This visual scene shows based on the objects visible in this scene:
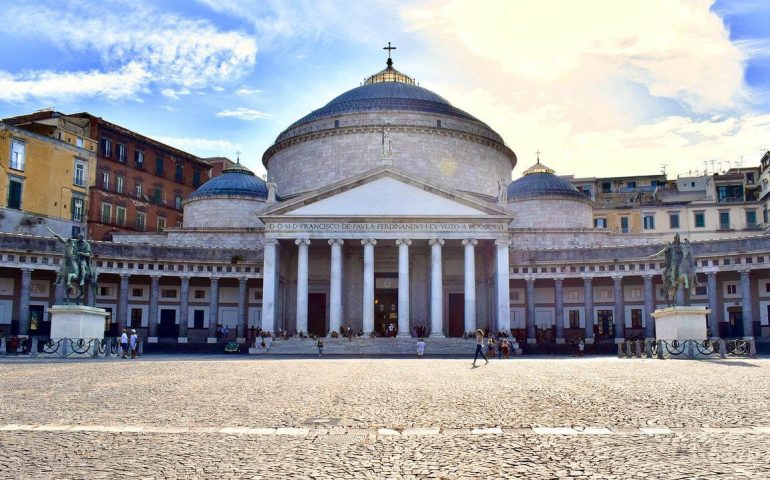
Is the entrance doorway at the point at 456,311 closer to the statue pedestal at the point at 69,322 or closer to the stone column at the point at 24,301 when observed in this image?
the stone column at the point at 24,301

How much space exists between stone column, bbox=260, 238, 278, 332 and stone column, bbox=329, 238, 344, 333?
12.8 ft

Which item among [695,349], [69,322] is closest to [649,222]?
[695,349]

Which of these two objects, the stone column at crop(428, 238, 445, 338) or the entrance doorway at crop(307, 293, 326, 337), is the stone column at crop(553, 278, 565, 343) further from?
the entrance doorway at crop(307, 293, 326, 337)

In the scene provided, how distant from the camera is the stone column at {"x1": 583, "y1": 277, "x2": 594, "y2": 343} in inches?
2251

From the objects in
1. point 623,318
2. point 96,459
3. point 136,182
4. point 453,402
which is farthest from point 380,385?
point 136,182

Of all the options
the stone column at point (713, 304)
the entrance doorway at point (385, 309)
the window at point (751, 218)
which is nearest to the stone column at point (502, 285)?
the entrance doorway at point (385, 309)

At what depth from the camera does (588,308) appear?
58031 millimetres

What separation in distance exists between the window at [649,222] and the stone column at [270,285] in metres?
40.4

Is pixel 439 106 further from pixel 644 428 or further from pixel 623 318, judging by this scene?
pixel 644 428

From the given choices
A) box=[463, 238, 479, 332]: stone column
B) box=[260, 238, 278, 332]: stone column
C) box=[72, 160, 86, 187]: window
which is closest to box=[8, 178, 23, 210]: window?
box=[72, 160, 86, 187]: window

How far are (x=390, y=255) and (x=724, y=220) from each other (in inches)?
1382

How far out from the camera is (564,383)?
19891 mm

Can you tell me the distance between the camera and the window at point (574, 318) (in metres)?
60.9

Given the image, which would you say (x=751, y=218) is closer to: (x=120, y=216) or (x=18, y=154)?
(x=120, y=216)
